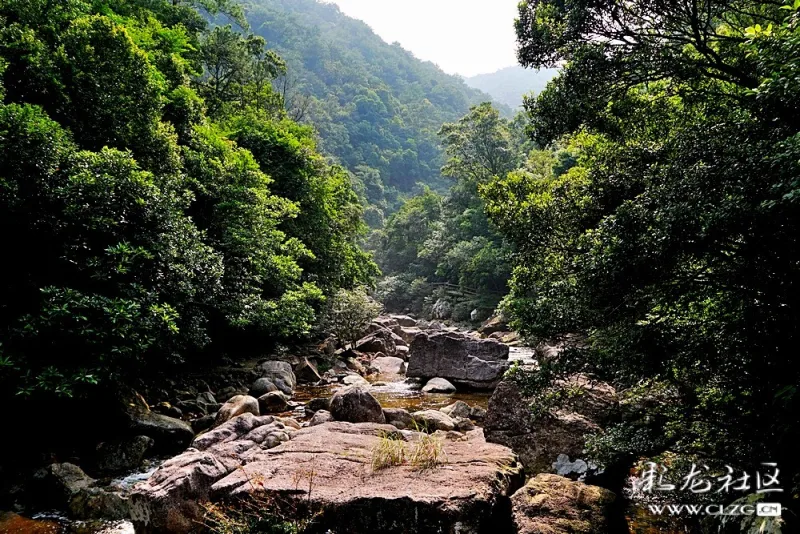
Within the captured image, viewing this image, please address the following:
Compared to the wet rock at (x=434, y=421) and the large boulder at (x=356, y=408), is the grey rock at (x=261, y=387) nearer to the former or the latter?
the large boulder at (x=356, y=408)

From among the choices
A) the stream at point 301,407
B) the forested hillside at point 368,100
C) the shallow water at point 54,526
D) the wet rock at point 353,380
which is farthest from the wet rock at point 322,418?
the forested hillside at point 368,100

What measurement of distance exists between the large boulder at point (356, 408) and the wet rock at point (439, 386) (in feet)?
17.9

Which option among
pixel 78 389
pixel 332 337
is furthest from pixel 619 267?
pixel 332 337

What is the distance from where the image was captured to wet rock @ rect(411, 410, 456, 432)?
10.1m

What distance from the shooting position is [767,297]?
14.2ft

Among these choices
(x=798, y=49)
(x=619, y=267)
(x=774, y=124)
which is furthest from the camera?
(x=619, y=267)

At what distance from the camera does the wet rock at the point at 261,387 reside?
14297 mm

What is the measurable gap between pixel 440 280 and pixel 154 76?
38.3 meters

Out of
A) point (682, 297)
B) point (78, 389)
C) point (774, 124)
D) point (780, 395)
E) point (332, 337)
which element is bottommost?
point (332, 337)

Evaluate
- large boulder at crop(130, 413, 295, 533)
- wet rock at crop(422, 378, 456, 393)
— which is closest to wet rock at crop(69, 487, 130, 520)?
large boulder at crop(130, 413, 295, 533)

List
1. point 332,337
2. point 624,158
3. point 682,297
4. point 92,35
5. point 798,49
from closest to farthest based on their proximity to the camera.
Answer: point 798,49 < point 682,297 < point 624,158 < point 92,35 < point 332,337

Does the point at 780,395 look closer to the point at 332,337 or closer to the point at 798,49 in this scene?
the point at 798,49

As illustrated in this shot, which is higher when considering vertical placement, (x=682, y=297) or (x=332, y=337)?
(x=682, y=297)

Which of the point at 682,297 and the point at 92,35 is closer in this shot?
the point at 682,297
